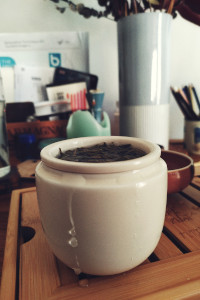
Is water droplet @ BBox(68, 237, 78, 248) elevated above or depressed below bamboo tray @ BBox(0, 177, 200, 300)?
above

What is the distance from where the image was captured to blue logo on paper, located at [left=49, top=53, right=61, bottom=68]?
1123 millimetres

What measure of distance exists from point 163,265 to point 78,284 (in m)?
0.11

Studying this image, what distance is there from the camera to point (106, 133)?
2.74ft

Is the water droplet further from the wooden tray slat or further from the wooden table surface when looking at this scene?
the wooden tray slat

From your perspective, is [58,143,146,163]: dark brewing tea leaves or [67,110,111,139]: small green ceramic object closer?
[58,143,146,163]: dark brewing tea leaves

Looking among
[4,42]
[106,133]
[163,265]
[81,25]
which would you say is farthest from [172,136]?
[163,265]

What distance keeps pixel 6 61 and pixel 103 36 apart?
443 mm

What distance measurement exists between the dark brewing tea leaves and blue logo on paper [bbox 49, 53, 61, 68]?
84 centimetres

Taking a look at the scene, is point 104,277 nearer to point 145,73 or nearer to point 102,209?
point 102,209

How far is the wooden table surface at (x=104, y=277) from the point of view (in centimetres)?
29

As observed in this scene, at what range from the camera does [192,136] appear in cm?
92

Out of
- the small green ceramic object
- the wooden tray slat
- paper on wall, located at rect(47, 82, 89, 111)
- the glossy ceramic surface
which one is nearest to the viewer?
the glossy ceramic surface

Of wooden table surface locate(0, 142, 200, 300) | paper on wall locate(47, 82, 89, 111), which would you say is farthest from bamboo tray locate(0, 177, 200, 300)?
paper on wall locate(47, 82, 89, 111)

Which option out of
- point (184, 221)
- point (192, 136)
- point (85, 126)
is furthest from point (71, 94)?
point (184, 221)
